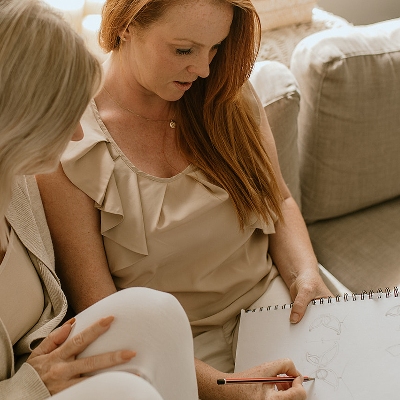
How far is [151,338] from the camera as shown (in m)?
0.92

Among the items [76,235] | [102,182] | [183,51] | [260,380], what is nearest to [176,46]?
[183,51]

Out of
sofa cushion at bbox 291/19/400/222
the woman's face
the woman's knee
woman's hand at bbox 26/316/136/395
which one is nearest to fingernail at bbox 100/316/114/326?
woman's hand at bbox 26/316/136/395

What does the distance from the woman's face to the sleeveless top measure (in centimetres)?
39

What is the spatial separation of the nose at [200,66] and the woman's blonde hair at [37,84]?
1.16 feet

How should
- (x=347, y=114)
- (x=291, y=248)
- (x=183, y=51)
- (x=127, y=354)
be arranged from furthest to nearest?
(x=347, y=114)
(x=291, y=248)
(x=183, y=51)
(x=127, y=354)

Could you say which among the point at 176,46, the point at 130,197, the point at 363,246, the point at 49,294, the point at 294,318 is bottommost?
the point at 363,246

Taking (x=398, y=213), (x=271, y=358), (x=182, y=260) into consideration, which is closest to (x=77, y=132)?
(x=182, y=260)

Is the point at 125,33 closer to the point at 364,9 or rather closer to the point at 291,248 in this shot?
the point at 291,248

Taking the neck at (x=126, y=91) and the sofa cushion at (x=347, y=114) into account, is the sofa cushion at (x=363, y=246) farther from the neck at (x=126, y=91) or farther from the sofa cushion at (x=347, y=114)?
the neck at (x=126, y=91)

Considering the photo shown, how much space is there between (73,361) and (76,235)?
286 mm

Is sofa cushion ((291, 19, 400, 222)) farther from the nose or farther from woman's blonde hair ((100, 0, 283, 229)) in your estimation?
the nose

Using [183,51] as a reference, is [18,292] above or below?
below

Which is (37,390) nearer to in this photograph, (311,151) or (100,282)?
(100,282)

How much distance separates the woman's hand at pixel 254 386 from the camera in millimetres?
1046
